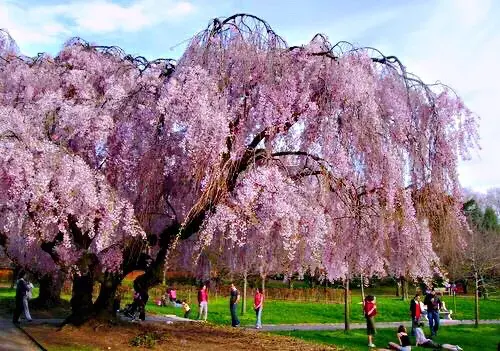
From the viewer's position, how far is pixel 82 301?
1393 centimetres

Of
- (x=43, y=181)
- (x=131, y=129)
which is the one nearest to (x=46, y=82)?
(x=131, y=129)

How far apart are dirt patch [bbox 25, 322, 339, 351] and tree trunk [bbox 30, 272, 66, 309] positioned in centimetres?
591

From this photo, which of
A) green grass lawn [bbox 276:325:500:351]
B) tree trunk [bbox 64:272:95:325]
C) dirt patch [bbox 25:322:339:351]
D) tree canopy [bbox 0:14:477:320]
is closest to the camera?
tree canopy [bbox 0:14:477:320]

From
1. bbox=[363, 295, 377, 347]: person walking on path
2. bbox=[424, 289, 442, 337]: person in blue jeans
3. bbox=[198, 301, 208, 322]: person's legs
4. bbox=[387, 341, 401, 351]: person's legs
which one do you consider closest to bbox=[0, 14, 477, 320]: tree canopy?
bbox=[387, 341, 401, 351]: person's legs

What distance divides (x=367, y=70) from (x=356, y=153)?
72.5 inches

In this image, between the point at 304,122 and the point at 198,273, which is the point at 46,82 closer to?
the point at 198,273

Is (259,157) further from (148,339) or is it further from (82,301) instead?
(82,301)

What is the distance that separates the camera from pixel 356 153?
11.1 meters

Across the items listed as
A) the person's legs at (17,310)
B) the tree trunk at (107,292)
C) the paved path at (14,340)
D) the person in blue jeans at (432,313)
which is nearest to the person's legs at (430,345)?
the person in blue jeans at (432,313)

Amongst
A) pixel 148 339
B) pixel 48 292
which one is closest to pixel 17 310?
pixel 48 292

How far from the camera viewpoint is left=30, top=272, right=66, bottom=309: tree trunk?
2028cm

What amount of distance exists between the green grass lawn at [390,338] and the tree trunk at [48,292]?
8876 mm

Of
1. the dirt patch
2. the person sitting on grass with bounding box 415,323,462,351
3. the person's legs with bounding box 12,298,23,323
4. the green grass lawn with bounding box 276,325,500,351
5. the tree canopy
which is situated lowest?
the green grass lawn with bounding box 276,325,500,351

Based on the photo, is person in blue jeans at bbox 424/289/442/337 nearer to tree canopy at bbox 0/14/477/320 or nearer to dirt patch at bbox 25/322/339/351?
dirt patch at bbox 25/322/339/351
